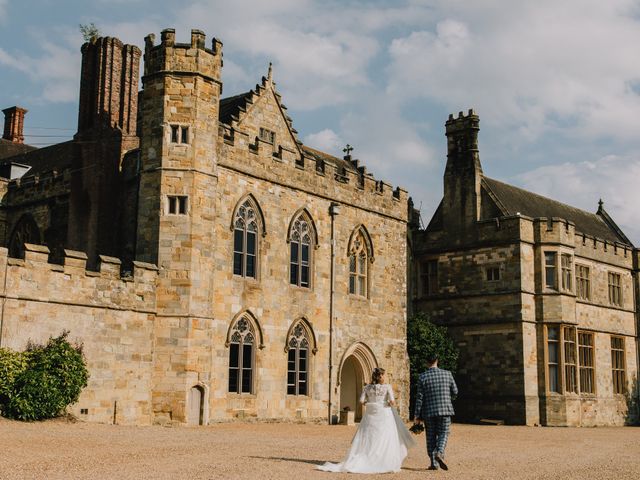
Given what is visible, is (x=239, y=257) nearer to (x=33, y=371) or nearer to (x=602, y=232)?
(x=33, y=371)

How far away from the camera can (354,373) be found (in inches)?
1240

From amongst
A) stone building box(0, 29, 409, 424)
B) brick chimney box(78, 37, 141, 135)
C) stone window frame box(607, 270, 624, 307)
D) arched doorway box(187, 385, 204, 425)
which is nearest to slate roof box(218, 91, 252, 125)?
stone building box(0, 29, 409, 424)

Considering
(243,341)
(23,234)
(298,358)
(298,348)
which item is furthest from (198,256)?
(23,234)

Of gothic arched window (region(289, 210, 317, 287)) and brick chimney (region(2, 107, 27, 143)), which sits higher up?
brick chimney (region(2, 107, 27, 143))

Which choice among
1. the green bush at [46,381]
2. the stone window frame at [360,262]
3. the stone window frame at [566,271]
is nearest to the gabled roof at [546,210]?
the stone window frame at [566,271]

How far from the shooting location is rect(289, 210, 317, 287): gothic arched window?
28188 mm

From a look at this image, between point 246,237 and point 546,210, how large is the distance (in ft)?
62.0

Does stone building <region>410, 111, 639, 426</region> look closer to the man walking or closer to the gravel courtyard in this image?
the gravel courtyard

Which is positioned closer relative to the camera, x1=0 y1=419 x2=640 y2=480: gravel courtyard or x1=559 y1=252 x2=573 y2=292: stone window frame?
x1=0 y1=419 x2=640 y2=480: gravel courtyard

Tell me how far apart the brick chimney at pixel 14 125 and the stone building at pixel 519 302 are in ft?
70.6

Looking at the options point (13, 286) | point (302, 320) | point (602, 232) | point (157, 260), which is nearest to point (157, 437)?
point (13, 286)

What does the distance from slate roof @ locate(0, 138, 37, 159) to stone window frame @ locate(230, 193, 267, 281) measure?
55.6 feet

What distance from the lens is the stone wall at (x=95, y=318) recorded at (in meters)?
20.3

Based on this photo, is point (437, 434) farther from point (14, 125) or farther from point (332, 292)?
point (14, 125)
